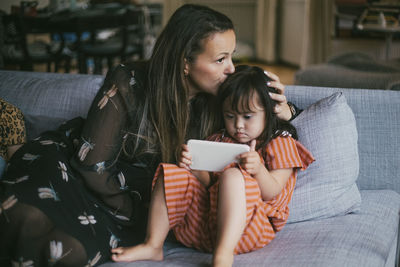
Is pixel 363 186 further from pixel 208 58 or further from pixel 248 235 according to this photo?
pixel 208 58

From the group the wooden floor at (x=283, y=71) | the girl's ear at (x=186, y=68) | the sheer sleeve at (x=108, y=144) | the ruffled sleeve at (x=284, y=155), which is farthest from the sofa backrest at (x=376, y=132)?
the wooden floor at (x=283, y=71)

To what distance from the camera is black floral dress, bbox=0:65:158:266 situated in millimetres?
1154

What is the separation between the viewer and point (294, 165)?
1343 mm

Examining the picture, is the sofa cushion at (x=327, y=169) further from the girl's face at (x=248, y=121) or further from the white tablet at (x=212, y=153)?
the white tablet at (x=212, y=153)

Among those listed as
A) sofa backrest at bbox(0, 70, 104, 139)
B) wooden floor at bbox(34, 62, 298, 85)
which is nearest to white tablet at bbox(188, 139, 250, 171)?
sofa backrest at bbox(0, 70, 104, 139)

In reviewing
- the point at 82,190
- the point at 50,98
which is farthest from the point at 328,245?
the point at 50,98

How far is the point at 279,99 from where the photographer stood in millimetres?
1414

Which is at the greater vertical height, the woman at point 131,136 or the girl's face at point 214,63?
the girl's face at point 214,63

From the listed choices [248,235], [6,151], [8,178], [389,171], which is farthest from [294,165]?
[6,151]

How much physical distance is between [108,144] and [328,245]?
2.41ft

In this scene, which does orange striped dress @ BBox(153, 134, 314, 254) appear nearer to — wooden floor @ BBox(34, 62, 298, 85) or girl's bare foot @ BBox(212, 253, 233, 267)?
girl's bare foot @ BBox(212, 253, 233, 267)

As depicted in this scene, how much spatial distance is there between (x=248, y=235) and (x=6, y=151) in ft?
3.08

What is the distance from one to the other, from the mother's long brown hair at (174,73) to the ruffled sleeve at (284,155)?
0.97ft

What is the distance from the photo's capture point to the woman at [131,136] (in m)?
1.30
